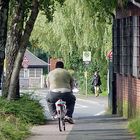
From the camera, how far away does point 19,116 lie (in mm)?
16484

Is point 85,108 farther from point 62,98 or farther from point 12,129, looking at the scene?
point 12,129

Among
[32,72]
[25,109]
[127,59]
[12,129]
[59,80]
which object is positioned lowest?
[12,129]

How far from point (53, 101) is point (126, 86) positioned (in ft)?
17.9

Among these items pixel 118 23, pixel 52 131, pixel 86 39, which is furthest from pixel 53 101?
pixel 86 39

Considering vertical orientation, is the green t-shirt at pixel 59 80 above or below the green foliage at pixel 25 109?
above

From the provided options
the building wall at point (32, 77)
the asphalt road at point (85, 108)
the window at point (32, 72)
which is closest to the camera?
the asphalt road at point (85, 108)

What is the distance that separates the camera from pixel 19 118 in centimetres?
1606

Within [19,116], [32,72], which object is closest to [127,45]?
[19,116]

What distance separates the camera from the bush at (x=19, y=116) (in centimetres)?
1287

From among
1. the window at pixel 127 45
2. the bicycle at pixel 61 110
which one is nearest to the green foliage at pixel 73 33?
the window at pixel 127 45

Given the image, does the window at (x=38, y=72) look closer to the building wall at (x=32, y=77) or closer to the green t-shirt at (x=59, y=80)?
the building wall at (x=32, y=77)

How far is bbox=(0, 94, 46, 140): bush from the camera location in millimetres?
12867

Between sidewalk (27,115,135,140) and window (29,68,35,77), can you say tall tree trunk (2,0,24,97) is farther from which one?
window (29,68,35,77)

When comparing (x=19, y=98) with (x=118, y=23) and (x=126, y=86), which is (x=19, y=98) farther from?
(x=118, y=23)
